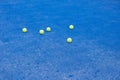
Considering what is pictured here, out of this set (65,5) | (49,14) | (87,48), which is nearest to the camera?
(87,48)

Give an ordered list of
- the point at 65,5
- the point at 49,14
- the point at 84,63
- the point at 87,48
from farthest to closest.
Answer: the point at 65,5
the point at 49,14
the point at 87,48
the point at 84,63

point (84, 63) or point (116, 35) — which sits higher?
point (116, 35)

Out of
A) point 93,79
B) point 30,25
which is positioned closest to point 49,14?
point 30,25

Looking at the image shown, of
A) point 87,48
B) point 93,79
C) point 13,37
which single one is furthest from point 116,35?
point 13,37

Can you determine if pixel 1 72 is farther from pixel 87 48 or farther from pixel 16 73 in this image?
pixel 87 48

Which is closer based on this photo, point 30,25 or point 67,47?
point 67,47

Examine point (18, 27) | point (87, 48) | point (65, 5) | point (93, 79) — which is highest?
point (65, 5)
